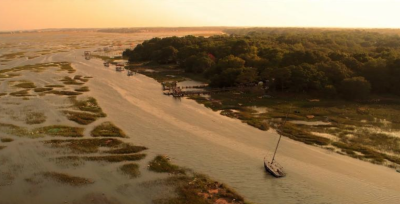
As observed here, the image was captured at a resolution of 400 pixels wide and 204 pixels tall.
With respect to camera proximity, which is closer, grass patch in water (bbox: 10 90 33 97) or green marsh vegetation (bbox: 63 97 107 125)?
green marsh vegetation (bbox: 63 97 107 125)

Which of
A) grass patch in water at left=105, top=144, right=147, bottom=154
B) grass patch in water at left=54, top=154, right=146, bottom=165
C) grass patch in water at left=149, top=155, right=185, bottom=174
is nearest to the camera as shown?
grass patch in water at left=149, top=155, right=185, bottom=174

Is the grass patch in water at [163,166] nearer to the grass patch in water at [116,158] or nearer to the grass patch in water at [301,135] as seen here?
the grass patch in water at [116,158]

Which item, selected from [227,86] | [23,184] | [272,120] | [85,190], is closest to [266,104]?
[272,120]

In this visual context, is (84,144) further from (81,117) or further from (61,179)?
(81,117)

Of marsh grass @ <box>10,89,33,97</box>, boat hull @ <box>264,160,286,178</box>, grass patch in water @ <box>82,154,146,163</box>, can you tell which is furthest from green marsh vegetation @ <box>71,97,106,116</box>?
boat hull @ <box>264,160,286,178</box>

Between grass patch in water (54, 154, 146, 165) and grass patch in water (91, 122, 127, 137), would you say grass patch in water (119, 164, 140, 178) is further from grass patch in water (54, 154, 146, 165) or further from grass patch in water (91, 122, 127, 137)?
grass patch in water (91, 122, 127, 137)
